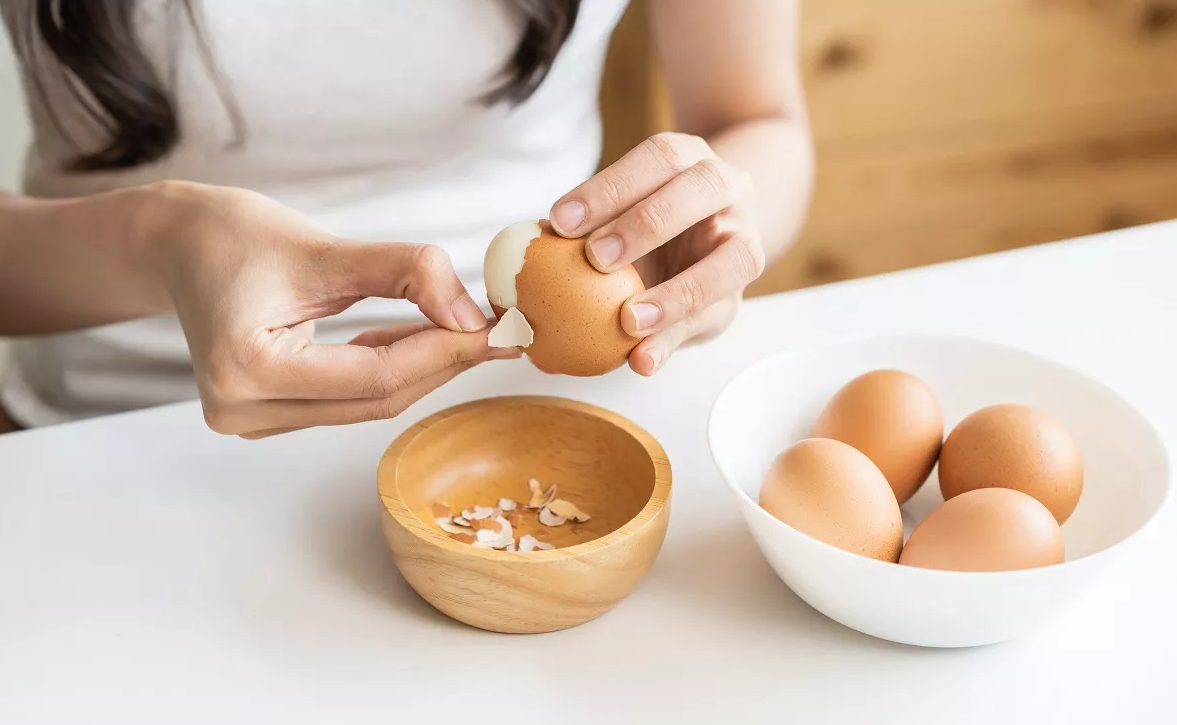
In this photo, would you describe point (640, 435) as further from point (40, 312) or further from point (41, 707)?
point (40, 312)

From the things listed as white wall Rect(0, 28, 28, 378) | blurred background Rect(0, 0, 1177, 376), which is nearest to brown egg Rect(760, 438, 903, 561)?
white wall Rect(0, 28, 28, 378)

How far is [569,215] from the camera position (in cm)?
81

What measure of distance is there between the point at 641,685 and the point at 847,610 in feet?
0.46

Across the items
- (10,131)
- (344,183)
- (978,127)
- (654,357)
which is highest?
(654,357)

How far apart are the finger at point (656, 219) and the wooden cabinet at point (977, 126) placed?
162 centimetres

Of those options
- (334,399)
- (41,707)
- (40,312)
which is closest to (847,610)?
(334,399)

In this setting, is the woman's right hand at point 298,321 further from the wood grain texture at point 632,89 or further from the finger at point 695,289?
the wood grain texture at point 632,89

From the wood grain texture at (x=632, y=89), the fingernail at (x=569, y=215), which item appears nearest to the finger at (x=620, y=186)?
the fingernail at (x=569, y=215)

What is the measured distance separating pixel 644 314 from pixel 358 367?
214mm

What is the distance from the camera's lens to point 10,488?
0.88 meters

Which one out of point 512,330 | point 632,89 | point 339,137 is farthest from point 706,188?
point 632,89

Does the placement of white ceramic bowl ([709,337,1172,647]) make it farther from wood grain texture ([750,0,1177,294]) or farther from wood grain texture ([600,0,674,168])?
wood grain texture ([750,0,1177,294])

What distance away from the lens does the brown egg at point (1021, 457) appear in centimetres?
75

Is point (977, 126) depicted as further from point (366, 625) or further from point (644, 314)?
point (366, 625)
